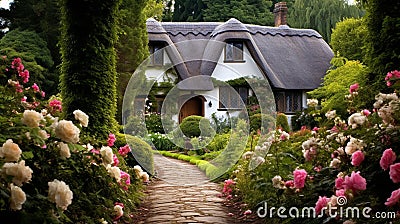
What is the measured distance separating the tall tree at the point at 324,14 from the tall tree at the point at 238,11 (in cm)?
222

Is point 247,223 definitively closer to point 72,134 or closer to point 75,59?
point 72,134

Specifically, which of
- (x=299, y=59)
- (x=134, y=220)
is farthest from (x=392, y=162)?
(x=299, y=59)

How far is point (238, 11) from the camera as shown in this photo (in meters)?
26.6

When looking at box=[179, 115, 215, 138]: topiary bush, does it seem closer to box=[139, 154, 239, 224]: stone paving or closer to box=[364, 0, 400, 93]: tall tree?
box=[139, 154, 239, 224]: stone paving

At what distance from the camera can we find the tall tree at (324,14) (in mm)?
24547

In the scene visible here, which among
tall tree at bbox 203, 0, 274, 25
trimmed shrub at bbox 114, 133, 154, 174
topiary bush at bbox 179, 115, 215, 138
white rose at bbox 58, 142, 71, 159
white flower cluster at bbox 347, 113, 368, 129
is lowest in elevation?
topiary bush at bbox 179, 115, 215, 138

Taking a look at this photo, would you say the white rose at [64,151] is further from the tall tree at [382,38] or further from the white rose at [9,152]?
the tall tree at [382,38]

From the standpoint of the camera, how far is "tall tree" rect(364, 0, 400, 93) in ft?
17.3

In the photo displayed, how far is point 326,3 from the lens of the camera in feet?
82.0

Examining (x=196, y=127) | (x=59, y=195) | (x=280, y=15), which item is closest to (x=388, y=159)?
(x=59, y=195)

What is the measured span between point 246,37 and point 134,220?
13.1m

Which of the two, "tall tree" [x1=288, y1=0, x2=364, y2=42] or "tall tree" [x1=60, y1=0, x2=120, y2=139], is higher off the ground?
"tall tree" [x1=288, y1=0, x2=364, y2=42]

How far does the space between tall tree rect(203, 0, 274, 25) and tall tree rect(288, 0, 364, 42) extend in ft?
7.28

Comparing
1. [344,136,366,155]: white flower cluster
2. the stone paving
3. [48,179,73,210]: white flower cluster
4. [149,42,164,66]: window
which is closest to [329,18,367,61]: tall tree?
[149,42,164,66]: window
